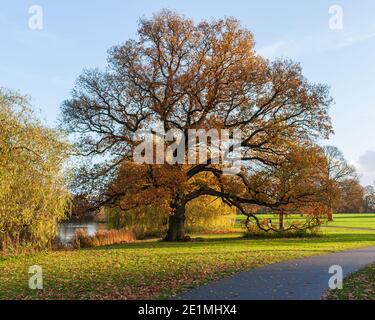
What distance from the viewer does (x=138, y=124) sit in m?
30.3

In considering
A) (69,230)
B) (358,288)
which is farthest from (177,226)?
(358,288)

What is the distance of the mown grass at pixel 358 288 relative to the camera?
382 inches

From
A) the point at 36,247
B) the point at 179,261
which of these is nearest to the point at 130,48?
the point at 36,247

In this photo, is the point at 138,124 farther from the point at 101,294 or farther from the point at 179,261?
the point at 101,294

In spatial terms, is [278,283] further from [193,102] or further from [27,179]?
[193,102]

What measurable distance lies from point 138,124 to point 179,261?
15602 millimetres

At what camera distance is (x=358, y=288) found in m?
10.7

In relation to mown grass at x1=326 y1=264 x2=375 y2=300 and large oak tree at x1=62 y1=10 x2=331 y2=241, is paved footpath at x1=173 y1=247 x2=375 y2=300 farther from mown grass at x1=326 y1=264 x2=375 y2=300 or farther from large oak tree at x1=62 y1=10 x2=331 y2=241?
large oak tree at x1=62 y1=10 x2=331 y2=241

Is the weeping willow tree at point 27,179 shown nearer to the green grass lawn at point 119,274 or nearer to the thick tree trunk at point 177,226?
the green grass lawn at point 119,274

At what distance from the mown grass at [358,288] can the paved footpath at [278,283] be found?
1.13 ft

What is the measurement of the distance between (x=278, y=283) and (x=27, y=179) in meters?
12.6

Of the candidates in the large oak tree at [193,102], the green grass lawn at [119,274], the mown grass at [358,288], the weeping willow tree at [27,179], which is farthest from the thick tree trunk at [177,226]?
the mown grass at [358,288]

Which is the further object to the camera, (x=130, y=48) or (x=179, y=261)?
(x=130, y=48)
